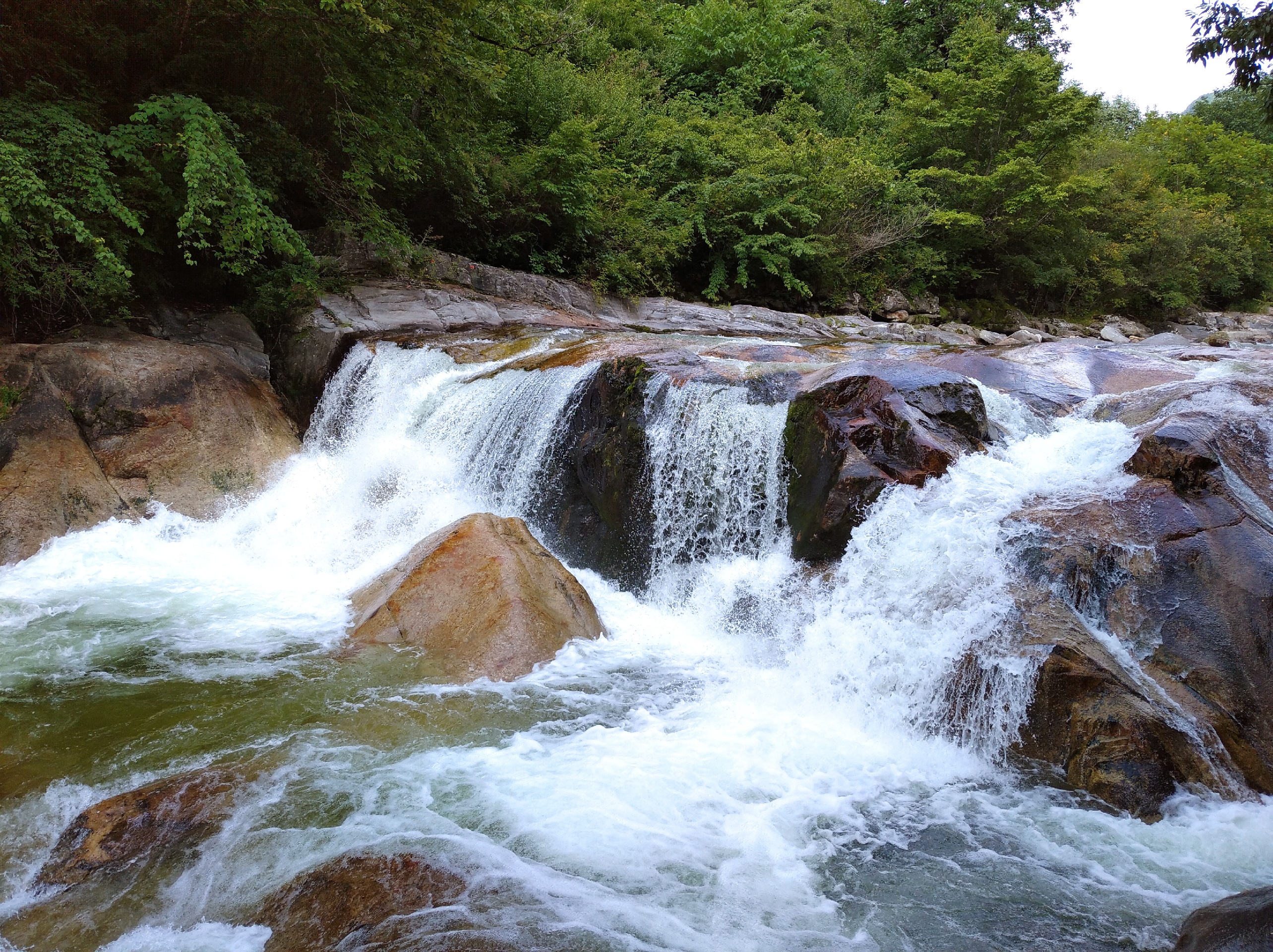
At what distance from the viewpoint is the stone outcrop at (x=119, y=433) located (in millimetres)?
7324

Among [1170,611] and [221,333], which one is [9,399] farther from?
[1170,611]

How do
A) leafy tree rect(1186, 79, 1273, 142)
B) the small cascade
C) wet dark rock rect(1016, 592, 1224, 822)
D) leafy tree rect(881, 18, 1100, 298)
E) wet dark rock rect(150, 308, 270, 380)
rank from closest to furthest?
1. wet dark rock rect(1016, 592, 1224, 822)
2. the small cascade
3. wet dark rock rect(150, 308, 270, 380)
4. leafy tree rect(881, 18, 1100, 298)
5. leafy tree rect(1186, 79, 1273, 142)

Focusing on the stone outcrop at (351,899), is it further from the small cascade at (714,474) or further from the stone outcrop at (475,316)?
the stone outcrop at (475,316)

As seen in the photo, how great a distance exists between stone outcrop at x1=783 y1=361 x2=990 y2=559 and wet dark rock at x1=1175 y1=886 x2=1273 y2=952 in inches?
124

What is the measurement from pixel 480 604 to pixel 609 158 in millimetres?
13108

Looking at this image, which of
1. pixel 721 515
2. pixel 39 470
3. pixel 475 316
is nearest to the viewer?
pixel 721 515

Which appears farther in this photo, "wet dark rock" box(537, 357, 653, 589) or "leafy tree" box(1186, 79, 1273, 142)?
"leafy tree" box(1186, 79, 1273, 142)

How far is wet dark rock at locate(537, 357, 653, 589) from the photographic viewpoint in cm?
679

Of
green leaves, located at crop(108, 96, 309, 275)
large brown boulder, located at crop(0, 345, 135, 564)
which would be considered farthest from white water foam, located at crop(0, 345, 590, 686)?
green leaves, located at crop(108, 96, 309, 275)

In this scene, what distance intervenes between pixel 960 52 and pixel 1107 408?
1697 centimetres

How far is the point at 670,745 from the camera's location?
4.21 meters

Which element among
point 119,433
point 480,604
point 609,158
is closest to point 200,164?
point 119,433

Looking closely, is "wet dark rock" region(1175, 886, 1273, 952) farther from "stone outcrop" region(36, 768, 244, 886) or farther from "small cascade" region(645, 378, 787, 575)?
"stone outcrop" region(36, 768, 244, 886)

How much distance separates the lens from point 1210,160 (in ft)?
87.2
